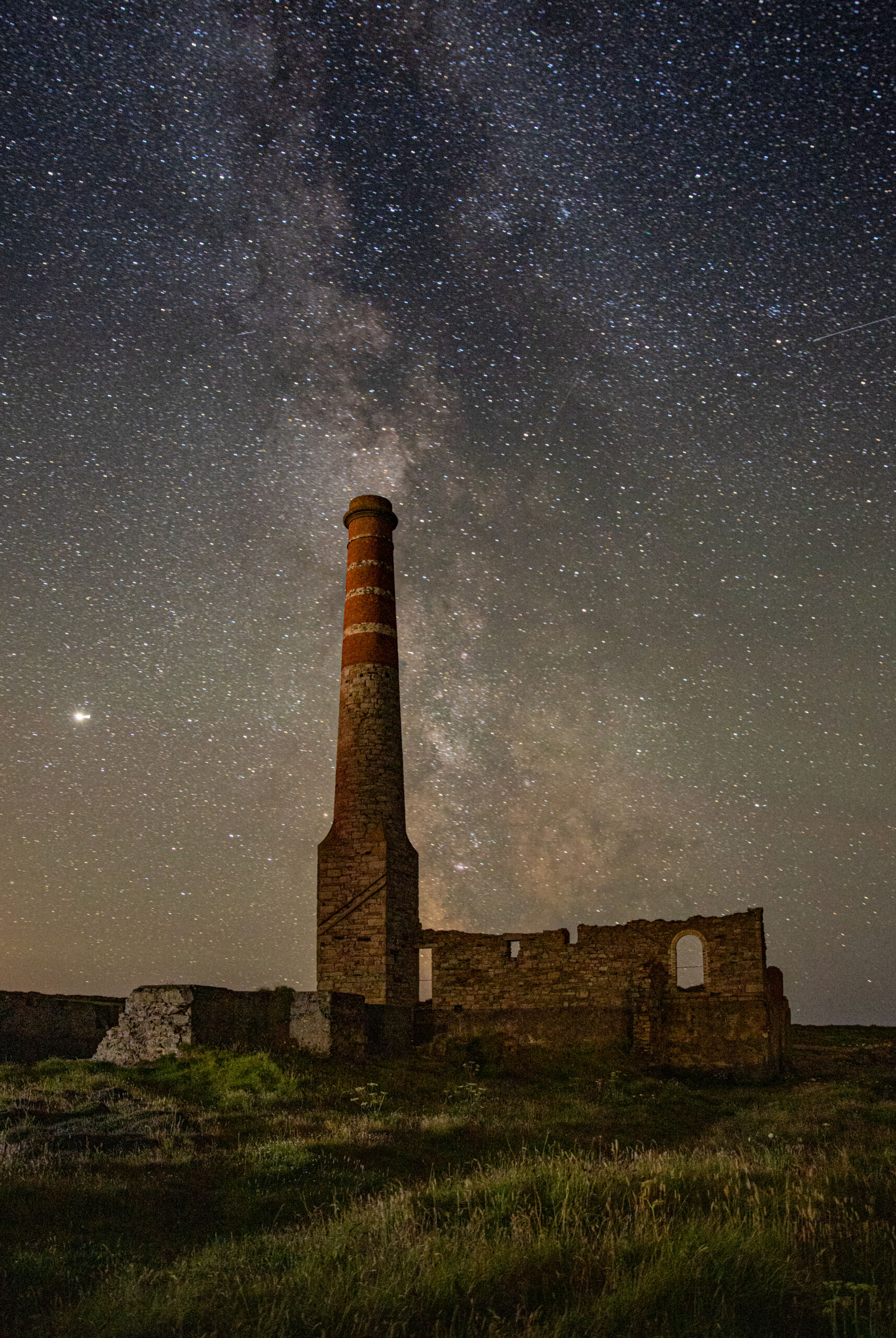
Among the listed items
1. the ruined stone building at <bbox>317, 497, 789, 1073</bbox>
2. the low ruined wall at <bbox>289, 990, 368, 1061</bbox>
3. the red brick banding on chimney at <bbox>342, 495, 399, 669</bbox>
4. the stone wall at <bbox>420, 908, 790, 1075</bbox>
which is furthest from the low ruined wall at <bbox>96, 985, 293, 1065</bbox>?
the red brick banding on chimney at <bbox>342, 495, 399, 669</bbox>

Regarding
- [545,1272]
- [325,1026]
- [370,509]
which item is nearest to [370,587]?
[370,509]

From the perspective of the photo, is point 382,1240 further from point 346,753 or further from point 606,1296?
point 346,753

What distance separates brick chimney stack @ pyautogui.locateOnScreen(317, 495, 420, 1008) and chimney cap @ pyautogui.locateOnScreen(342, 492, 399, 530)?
0.69m

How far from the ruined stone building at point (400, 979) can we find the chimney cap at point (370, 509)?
113 cm

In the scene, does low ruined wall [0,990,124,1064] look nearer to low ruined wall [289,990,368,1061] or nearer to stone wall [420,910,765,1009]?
low ruined wall [289,990,368,1061]

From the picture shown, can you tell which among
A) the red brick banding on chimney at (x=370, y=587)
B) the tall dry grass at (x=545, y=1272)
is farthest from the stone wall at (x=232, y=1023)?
the tall dry grass at (x=545, y=1272)

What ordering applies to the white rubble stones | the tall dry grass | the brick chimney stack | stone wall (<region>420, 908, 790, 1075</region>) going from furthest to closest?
the brick chimney stack, stone wall (<region>420, 908, 790, 1075</region>), the white rubble stones, the tall dry grass

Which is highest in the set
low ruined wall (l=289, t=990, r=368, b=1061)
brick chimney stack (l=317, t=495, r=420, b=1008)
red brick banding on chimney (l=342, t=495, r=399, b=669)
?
red brick banding on chimney (l=342, t=495, r=399, b=669)

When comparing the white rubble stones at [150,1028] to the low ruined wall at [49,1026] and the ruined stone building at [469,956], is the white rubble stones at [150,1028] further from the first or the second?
the ruined stone building at [469,956]

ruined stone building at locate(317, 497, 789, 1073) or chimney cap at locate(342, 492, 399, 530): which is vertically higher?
chimney cap at locate(342, 492, 399, 530)

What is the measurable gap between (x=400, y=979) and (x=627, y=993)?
17.2ft

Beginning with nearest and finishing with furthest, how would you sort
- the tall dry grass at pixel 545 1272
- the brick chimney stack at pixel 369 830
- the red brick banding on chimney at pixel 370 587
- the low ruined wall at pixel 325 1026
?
the tall dry grass at pixel 545 1272, the low ruined wall at pixel 325 1026, the brick chimney stack at pixel 369 830, the red brick banding on chimney at pixel 370 587

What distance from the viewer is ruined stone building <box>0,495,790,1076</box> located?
1886cm

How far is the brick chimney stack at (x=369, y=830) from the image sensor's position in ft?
77.1
